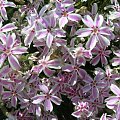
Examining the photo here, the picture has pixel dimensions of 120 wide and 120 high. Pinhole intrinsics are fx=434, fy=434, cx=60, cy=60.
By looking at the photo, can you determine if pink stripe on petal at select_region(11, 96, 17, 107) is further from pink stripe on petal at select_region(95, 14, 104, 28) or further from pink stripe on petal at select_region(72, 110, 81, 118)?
pink stripe on petal at select_region(95, 14, 104, 28)

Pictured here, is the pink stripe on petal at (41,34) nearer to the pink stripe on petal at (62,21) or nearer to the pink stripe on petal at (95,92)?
the pink stripe on petal at (62,21)

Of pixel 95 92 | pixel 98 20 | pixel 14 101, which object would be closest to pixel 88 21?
pixel 98 20

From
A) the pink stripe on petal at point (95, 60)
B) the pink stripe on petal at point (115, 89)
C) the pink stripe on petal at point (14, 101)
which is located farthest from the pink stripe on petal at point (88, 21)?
the pink stripe on petal at point (14, 101)

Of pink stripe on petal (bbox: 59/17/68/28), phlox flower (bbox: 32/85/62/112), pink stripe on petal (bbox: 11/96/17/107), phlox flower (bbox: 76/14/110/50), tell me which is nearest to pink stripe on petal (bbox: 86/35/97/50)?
phlox flower (bbox: 76/14/110/50)

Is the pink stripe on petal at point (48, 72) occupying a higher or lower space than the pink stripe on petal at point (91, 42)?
lower

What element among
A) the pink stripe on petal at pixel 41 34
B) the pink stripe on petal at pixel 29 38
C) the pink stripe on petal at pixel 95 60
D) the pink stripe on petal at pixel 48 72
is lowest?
the pink stripe on petal at pixel 95 60

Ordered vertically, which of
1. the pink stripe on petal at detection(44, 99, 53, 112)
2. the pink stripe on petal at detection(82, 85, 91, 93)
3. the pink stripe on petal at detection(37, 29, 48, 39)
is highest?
the pink stripe on petal at detection(37, 29, 48, 39)

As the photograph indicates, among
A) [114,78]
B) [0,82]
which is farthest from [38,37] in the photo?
[114,78]

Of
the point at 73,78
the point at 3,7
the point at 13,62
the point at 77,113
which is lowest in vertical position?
the point at 77,113

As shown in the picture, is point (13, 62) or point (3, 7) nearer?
point (13, 62)

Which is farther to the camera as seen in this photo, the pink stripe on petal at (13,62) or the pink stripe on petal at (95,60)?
the pink stripe on petal at (95,60)

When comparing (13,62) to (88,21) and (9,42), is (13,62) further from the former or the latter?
(88,21)
